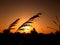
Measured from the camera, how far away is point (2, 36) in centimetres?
129

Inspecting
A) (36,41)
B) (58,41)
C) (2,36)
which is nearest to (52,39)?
(58,41)

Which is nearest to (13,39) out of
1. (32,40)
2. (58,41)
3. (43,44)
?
(32,40)

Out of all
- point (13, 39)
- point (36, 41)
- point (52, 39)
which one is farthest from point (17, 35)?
point (52, 39)

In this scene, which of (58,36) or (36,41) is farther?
(58,36)

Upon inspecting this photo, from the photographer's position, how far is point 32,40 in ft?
4.22

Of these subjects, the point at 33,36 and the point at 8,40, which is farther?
the point at 33,36

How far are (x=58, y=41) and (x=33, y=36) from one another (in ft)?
0.79

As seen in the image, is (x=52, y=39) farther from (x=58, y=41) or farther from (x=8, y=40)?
(x=8, y=40)

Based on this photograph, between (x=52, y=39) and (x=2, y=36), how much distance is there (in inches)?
18.8

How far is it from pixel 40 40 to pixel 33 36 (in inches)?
3.3

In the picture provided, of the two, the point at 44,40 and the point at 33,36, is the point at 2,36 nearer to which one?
the point at 33,36

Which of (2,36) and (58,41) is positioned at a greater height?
(2,36)

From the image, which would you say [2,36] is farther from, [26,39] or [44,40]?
[44,40]

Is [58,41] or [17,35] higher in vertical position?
[17,35]
